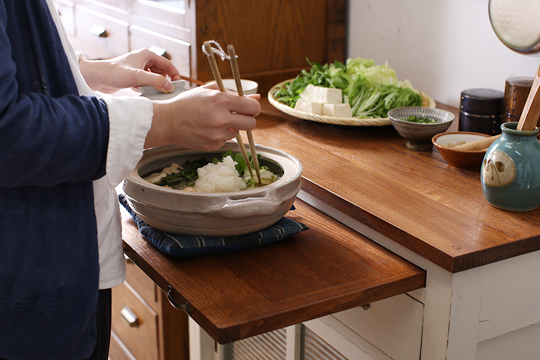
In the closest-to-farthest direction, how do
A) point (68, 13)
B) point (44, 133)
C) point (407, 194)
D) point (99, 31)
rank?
point (44, 133)
point (407, 194)
point (99, 31)
point (68, 13)

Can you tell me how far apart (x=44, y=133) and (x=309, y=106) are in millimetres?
974

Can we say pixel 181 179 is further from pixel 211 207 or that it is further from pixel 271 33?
pixel 271 33

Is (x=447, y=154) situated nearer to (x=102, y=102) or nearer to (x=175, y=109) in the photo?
(x=175, y=109)

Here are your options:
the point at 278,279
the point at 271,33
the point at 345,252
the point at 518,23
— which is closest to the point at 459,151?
the point at 518,23

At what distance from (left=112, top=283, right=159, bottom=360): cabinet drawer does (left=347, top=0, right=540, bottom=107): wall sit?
1216 mm

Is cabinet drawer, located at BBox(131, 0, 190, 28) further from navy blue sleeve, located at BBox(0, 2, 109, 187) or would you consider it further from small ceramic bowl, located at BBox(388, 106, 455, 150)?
navy blue sleeve, located at BBox(0, 2, 109, 187)

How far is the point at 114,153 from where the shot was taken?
76cm

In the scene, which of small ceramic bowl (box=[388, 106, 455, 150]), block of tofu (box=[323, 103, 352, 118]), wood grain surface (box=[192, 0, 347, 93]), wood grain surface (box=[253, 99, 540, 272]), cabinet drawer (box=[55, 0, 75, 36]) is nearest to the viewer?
wood grain surface (box=[253, 99, 540, 272])

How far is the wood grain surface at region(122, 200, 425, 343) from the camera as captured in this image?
0.80m

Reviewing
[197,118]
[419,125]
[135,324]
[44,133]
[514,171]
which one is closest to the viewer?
[44,133]

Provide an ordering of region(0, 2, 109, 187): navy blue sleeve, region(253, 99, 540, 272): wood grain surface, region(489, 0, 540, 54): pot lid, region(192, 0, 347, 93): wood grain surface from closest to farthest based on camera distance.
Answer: region(0, 2, 109, 187): navy blue sleeve
region(253, 99, 540, 272): wood grain surface
region(489, 0, 540, 54): pot lid
region(192, 0, 347, 93): wood grain surface

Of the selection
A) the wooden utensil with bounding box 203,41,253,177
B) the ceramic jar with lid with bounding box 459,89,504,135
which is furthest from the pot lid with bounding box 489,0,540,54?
the wooden utensil with bounding box 203,41,253,177

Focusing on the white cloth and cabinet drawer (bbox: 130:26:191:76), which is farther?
cabinet drawer (bbox: 130:26:191:76)

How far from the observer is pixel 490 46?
1.61 metres
